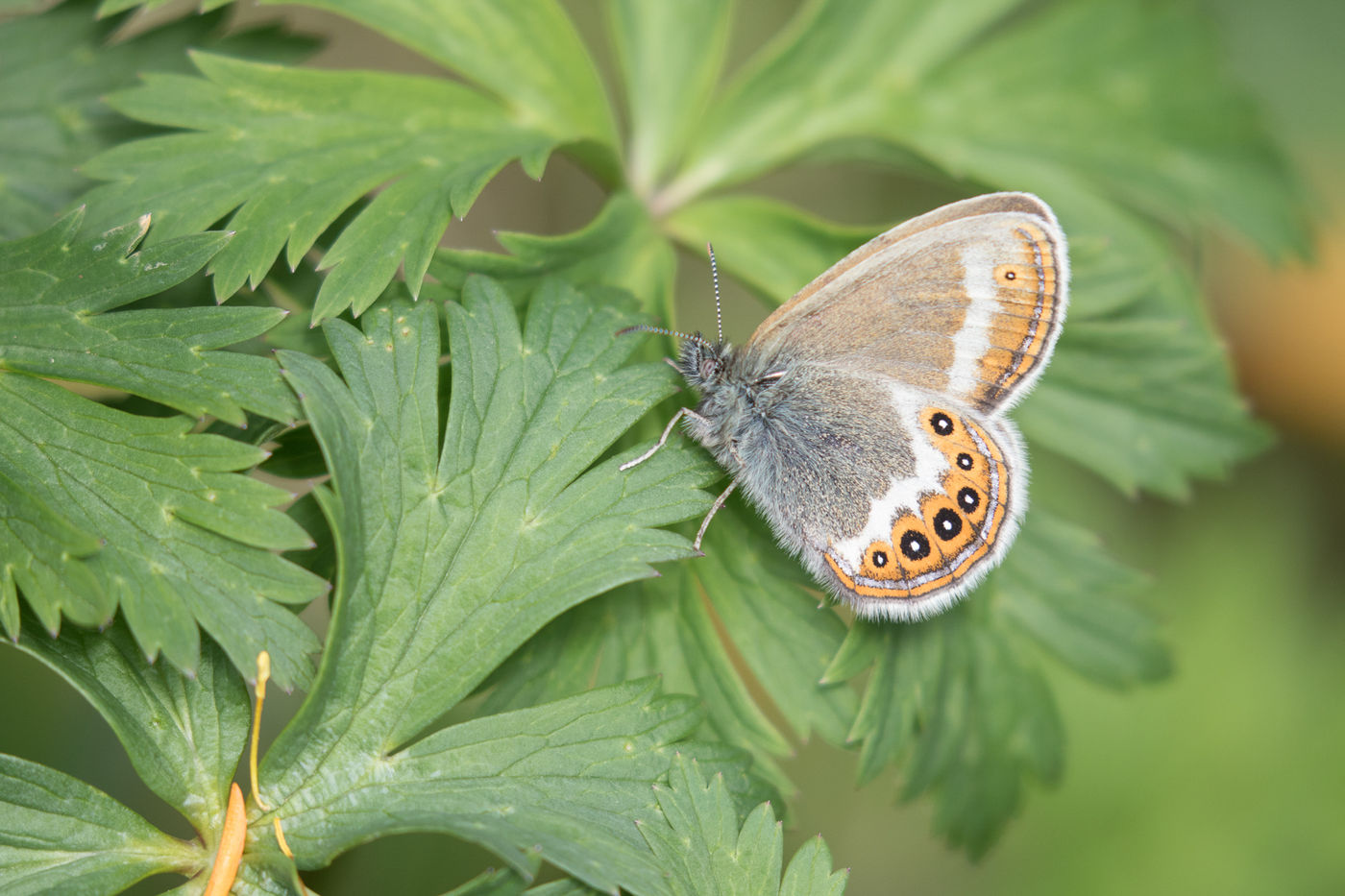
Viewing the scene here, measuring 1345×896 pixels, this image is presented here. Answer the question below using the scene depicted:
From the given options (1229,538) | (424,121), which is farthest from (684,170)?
(1229,538)

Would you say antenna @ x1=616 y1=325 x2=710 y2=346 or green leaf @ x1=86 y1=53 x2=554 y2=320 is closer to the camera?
green leaf @ x1=86 y1=53 x2=554 y2=320

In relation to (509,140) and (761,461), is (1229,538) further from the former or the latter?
(509,140)

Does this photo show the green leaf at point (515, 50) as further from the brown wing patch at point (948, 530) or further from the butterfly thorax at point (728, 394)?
the brown wing patch at point (948, 530)

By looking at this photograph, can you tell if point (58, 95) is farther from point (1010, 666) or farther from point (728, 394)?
point (1010, 666)

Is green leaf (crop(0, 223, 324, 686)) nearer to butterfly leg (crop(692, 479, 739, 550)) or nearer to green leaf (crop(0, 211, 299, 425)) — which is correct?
green leaf (crop(0, 211, 299, 425))

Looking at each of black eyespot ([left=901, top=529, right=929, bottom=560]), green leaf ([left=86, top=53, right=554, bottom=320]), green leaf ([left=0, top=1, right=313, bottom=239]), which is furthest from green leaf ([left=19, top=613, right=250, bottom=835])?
black eyespot ([left=901, top=529, right=929, bottom=560])
